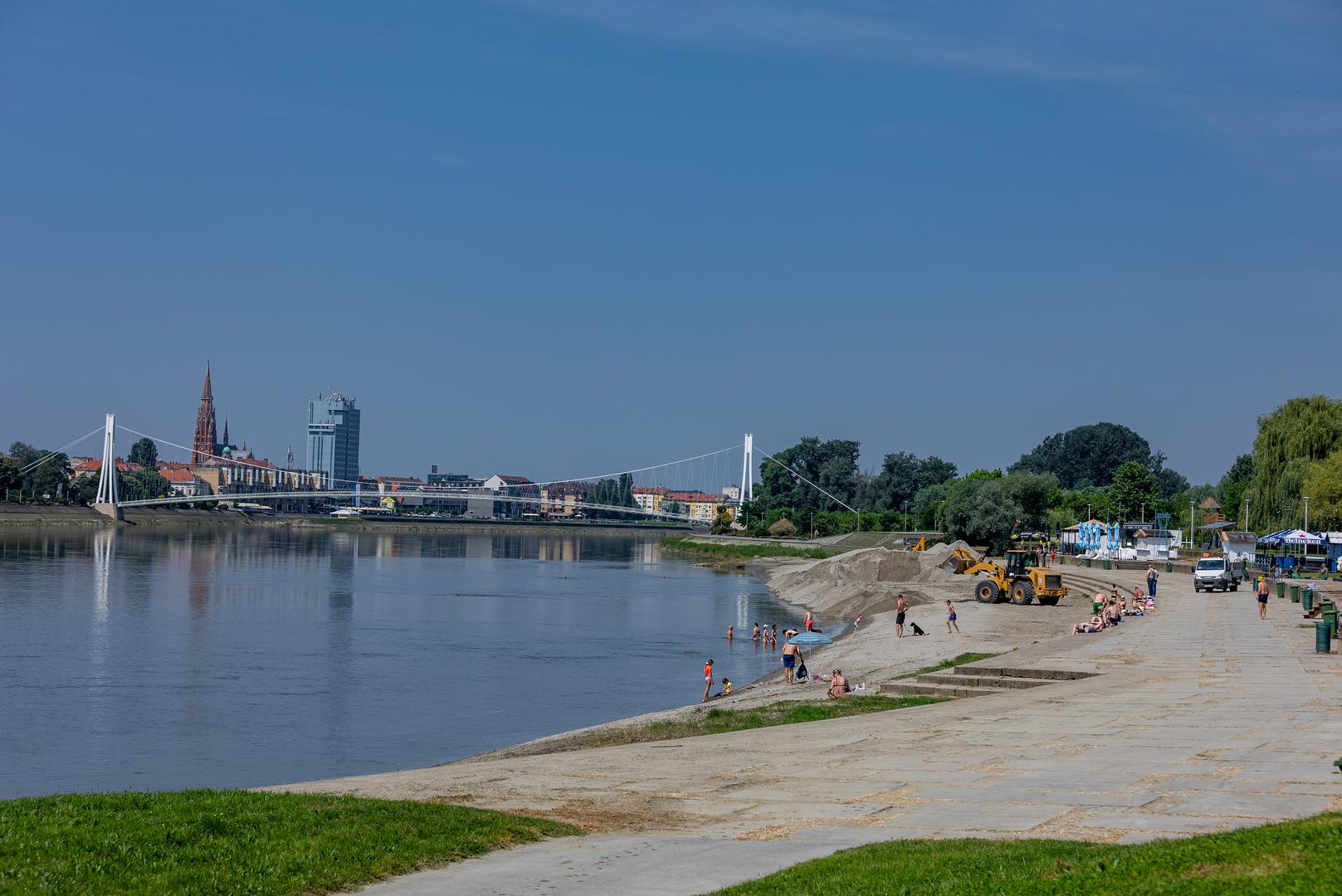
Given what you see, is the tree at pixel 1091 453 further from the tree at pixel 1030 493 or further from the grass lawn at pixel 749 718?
the grass lawn at pixel 749 718

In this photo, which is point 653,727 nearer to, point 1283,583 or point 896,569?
point 1283,583

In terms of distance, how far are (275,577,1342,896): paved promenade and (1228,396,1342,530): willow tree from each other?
44.4m

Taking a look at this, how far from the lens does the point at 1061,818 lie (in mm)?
10766

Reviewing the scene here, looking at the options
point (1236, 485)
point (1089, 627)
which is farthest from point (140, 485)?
point (1089, 627)

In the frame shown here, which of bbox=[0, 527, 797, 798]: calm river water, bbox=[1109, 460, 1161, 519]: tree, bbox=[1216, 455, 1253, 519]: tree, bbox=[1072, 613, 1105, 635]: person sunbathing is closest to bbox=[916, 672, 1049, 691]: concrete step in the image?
bbox=[0, 527, 797, 798]: calm river water

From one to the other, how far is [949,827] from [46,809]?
708 centimetres

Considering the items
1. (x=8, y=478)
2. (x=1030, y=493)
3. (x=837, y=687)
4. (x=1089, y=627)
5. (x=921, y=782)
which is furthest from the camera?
(x=8, y=478)

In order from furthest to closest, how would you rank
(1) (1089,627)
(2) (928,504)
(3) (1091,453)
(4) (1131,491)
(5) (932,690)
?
1. (3) (1091,453)
2. (2) (928,504)
3. (4) (1131,491)
4. (1) (1089,627)
5. (5) (932,690)

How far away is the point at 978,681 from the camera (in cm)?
2189

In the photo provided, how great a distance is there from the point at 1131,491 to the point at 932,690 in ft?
285

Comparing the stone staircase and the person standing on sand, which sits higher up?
the stone staircase

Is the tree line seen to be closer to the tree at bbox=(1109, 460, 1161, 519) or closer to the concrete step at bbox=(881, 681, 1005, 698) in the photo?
the tree at bbox=(1109, 460, 1161, 519)

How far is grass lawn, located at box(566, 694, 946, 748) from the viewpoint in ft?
64.6

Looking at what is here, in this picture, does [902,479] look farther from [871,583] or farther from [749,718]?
[749,718]
